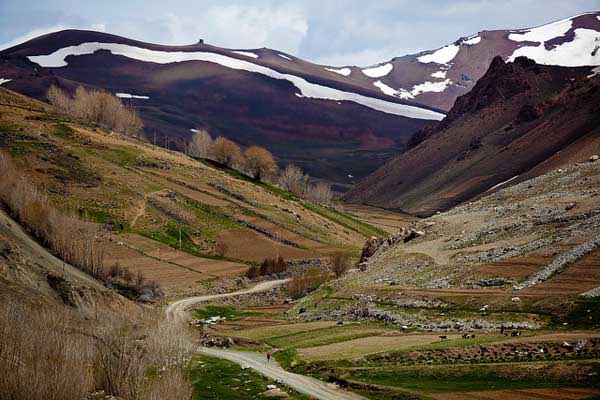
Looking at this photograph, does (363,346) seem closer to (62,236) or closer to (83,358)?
(83,358)

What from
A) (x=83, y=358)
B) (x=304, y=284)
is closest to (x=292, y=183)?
(x=304, y=284)

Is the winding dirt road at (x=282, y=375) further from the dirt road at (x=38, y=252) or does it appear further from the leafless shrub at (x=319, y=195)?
the leafless shrub at (x=319, y=195)

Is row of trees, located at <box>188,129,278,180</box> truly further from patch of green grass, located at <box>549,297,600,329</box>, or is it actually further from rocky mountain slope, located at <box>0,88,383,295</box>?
patch of green grass, located at <box>549,297,600,329</box>

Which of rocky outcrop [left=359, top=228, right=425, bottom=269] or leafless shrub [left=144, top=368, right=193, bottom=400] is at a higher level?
rocky outcrop [left=359, top=228, right=425, bottom=269]

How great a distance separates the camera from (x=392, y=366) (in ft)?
159

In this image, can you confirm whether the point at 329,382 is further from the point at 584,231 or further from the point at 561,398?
the point at 584,231

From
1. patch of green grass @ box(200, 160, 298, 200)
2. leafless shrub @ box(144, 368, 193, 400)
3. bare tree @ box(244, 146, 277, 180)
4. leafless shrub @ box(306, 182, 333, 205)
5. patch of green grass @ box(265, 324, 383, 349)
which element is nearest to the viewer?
leafless shrub @ box(144, 368, 193, 400)

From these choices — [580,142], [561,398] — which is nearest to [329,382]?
[561,398]

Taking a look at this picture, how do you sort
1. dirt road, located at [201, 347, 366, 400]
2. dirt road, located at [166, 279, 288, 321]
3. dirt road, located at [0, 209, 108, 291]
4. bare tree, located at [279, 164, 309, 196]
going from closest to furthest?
dirt road, located at [201, 347, 366, 400]
dirt road, located at [0, 209, 108, 291]
dirt road, located at [166, 279, 288, 321]
bare tree, located at [279, 164, 309, 196]

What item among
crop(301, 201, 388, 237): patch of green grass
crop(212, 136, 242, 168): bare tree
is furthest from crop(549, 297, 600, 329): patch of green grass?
crop(212, 136, 242, 168): bare tree

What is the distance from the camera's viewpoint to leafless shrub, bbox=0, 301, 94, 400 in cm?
2795

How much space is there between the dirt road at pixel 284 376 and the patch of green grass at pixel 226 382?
2.57 ft

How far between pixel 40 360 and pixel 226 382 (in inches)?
830

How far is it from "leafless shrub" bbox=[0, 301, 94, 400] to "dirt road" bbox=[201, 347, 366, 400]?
15.9m
